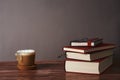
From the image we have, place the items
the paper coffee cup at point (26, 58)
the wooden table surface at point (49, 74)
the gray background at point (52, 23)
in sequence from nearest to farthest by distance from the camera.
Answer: the wooden table surface at point (49, 74) → the paper coffee cup at point (26, 58) → the gray background at point (52, 23)

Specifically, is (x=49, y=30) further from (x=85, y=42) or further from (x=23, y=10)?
(x=85, y=42)

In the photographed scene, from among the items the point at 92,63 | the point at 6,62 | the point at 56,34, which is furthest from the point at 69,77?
the point at 6,62

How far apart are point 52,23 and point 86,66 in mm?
440

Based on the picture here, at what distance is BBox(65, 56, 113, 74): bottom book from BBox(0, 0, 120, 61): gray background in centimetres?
31

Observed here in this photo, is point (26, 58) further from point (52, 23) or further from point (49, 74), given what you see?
point (52, 23)

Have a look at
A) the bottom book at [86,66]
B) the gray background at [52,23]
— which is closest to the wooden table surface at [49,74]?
the bottom book at [86,66]

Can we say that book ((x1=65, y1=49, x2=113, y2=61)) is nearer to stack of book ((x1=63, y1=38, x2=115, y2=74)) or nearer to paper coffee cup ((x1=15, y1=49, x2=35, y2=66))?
stack of book ((x1=63, y1=38, x2=115, y2=74))

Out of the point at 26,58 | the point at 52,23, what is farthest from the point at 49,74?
the point at 52,23

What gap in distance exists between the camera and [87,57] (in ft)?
3.59

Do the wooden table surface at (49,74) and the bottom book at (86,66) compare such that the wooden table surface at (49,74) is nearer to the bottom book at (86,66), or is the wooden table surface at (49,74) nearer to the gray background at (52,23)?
the bottom book at (86,66)

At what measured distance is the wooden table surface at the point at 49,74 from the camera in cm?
105

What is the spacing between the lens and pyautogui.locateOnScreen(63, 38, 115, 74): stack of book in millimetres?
1087

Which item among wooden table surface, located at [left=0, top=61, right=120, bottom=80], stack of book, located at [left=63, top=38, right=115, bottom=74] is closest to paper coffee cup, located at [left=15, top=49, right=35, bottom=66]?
wooden table surface, located at [left=0, top=61, right=120, bottom=80]

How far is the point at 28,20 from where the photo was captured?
4.63 ft
